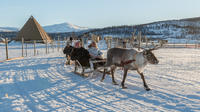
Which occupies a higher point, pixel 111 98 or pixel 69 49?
pixel 69 49

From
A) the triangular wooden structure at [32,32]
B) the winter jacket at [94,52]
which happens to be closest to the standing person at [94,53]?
the winter jacket at [94,52]

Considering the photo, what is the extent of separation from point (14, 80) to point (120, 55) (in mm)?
4392

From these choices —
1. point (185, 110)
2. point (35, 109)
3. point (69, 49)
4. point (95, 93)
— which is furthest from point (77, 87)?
point (185, 110)

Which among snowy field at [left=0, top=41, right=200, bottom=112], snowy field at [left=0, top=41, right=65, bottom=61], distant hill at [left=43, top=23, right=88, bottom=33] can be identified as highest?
distant hill at [left=43, top=23, right=88, bottom=33]

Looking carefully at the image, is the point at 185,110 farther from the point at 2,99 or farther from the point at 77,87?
the point at 2,99

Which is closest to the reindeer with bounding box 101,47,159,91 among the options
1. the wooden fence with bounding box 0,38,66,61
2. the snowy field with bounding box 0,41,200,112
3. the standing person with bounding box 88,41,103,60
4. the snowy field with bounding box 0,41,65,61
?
the snowy field with bounding box 0,41,200,112

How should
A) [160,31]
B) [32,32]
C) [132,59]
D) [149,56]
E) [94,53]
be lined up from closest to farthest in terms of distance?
[149,56]
[132,59]
[94,53]
[32,32]
[160,31]

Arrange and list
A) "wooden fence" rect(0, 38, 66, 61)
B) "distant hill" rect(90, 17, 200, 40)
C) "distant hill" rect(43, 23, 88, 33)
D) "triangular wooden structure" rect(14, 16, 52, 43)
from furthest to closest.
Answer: "distant hill" rect(43, 23, 88, 33)
"distant hill" rect(90, 17, 200, 40)
"triangular wooden structure" rect(14, 16, 52, 43)
"wooden fence" rect(0, 38, 66, 61)

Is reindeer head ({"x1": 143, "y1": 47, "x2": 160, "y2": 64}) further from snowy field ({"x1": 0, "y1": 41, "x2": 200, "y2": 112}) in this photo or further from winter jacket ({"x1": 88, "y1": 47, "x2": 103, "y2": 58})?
winter jacket ({"x1": 88, "y1": 47, "x2": 103, "y2": 58})

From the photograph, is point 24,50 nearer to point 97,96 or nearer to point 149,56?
point 97,96

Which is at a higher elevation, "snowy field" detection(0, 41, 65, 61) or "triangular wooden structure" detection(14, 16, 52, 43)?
"triangular wooden structure" detection(14, 16, 52, 43)

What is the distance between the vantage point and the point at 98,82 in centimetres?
663

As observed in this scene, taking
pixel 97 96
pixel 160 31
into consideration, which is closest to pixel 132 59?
pixel 97 96

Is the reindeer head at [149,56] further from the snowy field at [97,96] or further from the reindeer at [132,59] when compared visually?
the snowy field at [97,96]
